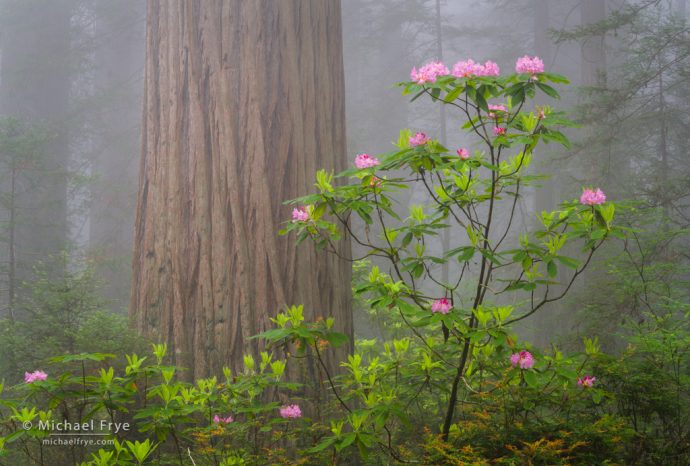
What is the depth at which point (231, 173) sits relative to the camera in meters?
4.09

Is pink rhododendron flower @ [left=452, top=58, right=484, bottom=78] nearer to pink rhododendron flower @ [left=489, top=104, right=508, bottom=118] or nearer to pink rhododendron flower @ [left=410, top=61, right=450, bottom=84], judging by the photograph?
pink rhododendron flower @ [left=410, top=61, right=450, bottom=84]

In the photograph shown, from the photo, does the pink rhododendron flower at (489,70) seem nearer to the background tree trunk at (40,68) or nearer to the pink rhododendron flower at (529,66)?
the pink rhododendron flower at (529,66)

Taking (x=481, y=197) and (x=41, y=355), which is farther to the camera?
(x=41, y=355)

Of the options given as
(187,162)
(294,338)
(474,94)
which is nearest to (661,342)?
(474,94)

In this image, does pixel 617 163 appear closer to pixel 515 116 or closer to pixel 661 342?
pixel 661 342

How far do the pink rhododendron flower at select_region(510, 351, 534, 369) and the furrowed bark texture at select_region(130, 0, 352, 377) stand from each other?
1669 millimetres

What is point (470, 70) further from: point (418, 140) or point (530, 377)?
point (530, 377)

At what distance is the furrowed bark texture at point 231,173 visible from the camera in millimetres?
4004

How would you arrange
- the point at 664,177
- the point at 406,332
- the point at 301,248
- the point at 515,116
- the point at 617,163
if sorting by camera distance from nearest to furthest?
the point at 515,116 < the point at 301,248 < the point at 406,332 < the point at 664,177 < the point at 617,163

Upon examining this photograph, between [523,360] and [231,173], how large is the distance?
2256 millimetres

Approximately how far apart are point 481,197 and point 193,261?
1.97 m

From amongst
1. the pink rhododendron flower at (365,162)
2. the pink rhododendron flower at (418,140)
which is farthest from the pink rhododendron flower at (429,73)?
the pink rhododendron flower at (365,162)

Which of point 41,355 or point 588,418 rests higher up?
point 41,355

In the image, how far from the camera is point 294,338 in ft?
8.91
